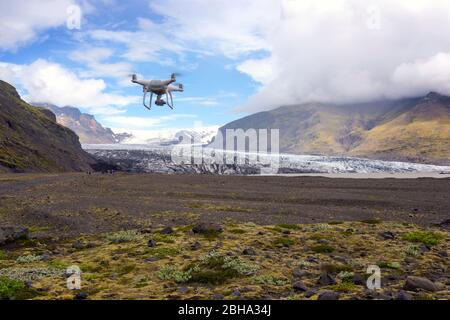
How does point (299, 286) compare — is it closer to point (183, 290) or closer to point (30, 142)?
point (183, 290)

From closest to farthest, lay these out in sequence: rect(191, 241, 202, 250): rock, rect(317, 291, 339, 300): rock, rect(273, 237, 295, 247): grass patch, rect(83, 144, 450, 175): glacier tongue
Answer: rect(317, 291, 339, 300): rock
rect(191, 241, 202, 250): rock
rect(273, 237, 295, 247): grass patch
rect(83, 144, 450, 175): glacier tongue

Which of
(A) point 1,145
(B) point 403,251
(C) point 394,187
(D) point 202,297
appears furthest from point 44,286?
(A) point 1,145

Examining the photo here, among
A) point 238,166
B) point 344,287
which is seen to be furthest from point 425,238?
point 238,166

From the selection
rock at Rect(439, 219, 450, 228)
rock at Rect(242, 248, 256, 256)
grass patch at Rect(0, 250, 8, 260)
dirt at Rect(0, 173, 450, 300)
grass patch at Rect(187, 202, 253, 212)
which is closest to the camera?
dirt at Rect(0, 173, 450, 300)

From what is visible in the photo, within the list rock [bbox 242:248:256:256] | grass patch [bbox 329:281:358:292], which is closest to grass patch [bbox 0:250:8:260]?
rock [bbox 242:248:256:256]

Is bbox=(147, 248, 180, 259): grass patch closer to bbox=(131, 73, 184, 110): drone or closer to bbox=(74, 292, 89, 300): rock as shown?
bbox=(74, 292, 89, 300): rock

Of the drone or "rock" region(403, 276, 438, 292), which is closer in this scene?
"rock" region(403, 276, 438, 292)

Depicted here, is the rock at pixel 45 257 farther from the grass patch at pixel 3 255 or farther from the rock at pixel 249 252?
the rock at pixel 249 252
